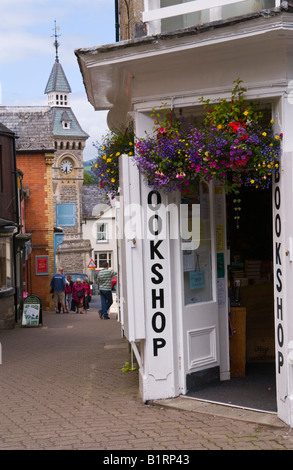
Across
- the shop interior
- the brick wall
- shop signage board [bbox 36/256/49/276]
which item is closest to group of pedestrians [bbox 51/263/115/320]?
the brick wall

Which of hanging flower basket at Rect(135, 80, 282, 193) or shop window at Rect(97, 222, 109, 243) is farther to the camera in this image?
shop window at Rect(97, 222, 109, 243)

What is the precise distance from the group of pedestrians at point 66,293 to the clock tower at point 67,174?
36.3 meters

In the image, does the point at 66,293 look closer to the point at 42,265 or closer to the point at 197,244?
the point at 42,265

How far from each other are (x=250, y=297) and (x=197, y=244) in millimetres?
1626

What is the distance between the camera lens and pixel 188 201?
753 cm

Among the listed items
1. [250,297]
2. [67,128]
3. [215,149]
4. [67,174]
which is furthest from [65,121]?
[215,149]

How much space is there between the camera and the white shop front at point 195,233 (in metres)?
6.08

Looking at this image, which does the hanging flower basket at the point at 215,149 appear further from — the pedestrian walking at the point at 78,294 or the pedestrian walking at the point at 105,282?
the pedestrian walking at the point at 78,294

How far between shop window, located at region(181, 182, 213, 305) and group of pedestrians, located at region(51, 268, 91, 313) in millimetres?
16731

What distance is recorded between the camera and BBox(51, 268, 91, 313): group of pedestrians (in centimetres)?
2411

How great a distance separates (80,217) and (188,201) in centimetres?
7807

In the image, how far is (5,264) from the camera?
20156 mm

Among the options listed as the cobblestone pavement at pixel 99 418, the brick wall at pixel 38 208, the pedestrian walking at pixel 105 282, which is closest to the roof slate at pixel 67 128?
the brick wall at pixel 38 208
